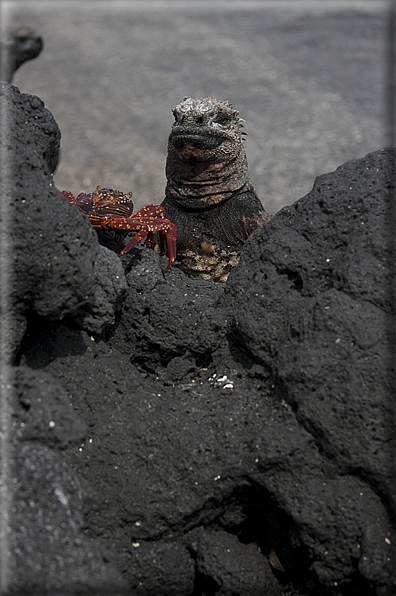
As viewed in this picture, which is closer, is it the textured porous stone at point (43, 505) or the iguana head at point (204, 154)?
the textured porous stone at point (43, 505)

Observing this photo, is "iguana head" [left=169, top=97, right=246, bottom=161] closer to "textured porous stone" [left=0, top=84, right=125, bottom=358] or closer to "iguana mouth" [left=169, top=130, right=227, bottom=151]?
"iguana mouth" [left=169, top=130, right=227, bottom=151]

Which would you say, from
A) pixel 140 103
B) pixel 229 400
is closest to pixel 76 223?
pixel 229 400

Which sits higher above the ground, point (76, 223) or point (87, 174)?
point (76, 223)

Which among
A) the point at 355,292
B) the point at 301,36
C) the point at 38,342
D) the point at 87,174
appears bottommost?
the point at 87,174

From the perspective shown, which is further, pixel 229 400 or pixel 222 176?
pixel 222 176

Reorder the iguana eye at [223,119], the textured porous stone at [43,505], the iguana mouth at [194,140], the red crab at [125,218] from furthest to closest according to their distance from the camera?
1. the iguana eye at [223,119]
2. the iguana mouth at [194,140]
3. the red crab at [125,218]
4. the textured porous stone at [43,505]

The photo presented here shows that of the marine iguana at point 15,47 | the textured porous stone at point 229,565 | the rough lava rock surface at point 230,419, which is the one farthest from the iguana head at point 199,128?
the marine iguana at point 15,47

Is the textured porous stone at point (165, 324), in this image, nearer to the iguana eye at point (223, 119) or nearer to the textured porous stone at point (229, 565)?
the textured porous stone at point (229, 565)

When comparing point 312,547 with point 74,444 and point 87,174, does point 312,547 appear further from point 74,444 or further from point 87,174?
point 87,174

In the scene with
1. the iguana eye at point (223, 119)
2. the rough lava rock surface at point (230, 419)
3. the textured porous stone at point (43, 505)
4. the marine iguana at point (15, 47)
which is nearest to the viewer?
the textured porous stone at point (43, 505)
